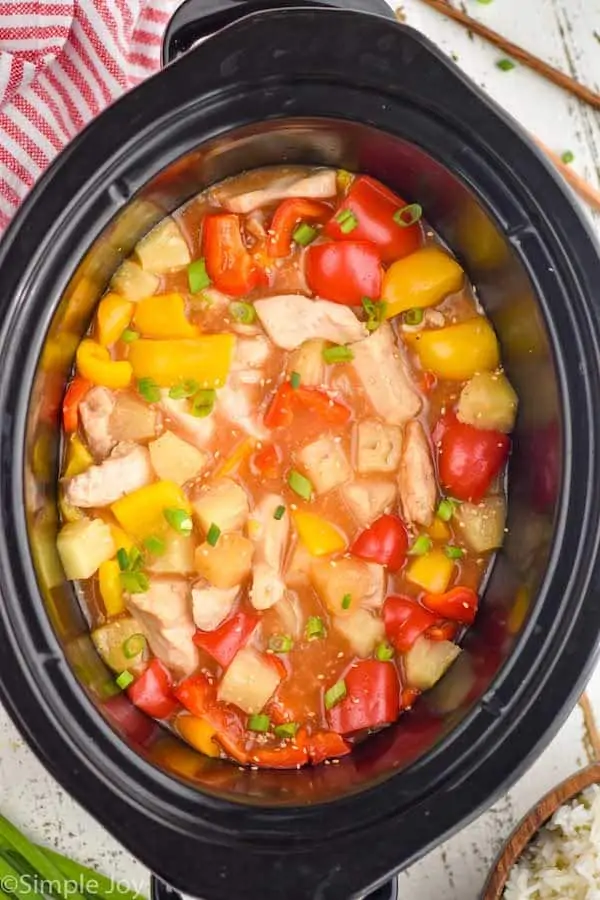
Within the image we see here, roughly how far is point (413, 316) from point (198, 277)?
0.49m

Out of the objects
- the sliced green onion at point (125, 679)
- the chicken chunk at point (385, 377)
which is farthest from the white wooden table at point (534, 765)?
the chicken chunk at point (385, 377)

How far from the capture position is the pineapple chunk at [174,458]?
8.36ft

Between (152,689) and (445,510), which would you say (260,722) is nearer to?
(152,689)

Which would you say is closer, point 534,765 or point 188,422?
point 188,422

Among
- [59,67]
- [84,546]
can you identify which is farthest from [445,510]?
[59,67]

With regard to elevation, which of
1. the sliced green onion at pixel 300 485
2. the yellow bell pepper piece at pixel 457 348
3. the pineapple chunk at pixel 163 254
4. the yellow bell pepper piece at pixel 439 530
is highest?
the pineapple chunk at pixel 163 254

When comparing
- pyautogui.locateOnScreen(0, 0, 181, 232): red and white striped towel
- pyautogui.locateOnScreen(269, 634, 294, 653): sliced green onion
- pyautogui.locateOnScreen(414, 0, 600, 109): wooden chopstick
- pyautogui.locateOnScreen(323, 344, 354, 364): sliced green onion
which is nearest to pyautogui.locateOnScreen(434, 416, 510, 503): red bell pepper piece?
pyautogui.locateOnScreen(323, 344, 354, 364): sliced green onion

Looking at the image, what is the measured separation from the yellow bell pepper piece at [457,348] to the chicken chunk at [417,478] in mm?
145

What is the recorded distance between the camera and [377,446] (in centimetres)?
255

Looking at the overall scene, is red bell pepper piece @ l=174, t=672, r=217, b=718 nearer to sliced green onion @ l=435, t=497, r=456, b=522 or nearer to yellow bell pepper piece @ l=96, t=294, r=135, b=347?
sliced green onion @ l=435, t=497, r=456, b=522

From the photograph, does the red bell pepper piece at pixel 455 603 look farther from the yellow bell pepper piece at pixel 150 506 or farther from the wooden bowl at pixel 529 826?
the yellow bell pepper piece at pixel 150 506

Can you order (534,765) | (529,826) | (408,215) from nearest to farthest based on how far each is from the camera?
(408,215) → (529,826) → (534,765)

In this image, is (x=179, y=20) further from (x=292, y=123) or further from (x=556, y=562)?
(x=556, y=562)

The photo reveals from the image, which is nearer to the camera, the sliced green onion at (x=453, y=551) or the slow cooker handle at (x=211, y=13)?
the slow cooker handle at (x=211, y=13)
